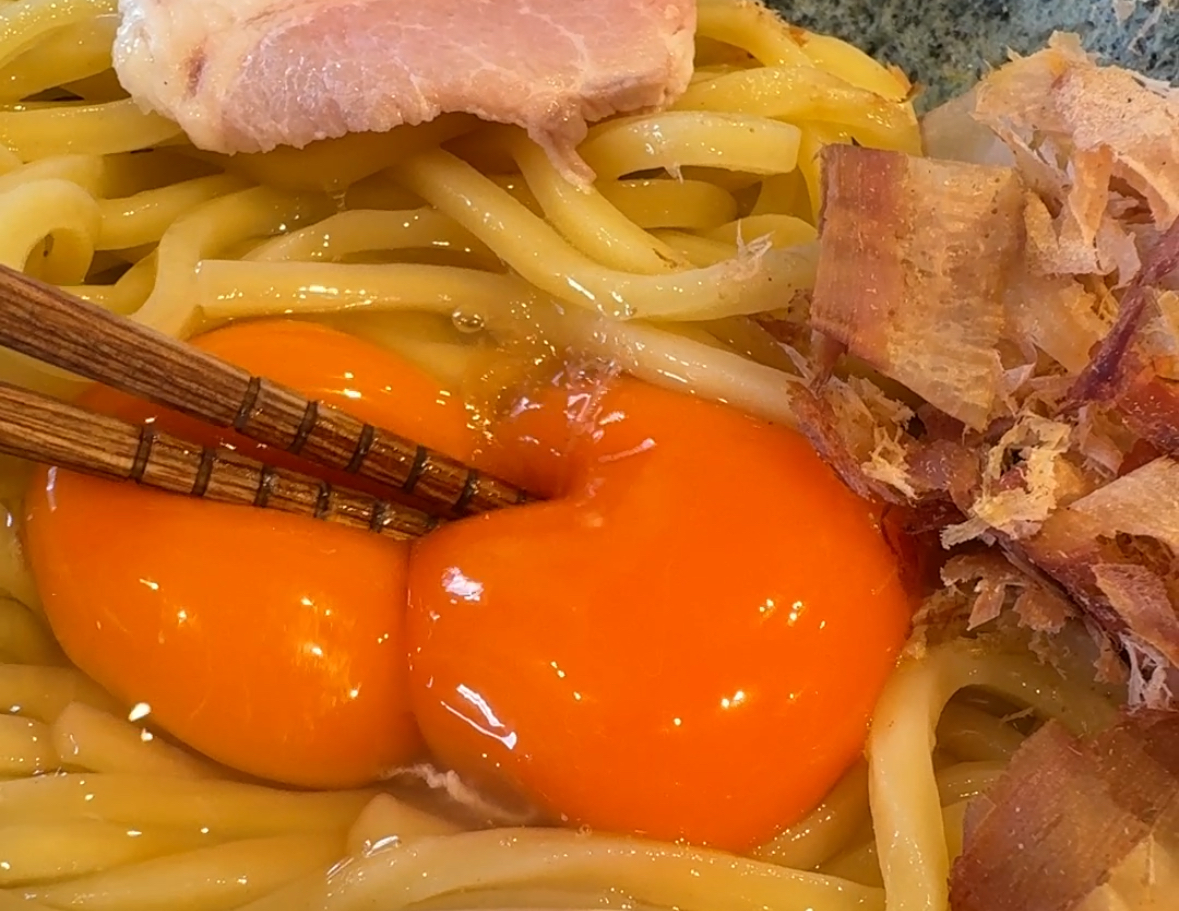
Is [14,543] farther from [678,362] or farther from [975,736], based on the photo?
[975,736]

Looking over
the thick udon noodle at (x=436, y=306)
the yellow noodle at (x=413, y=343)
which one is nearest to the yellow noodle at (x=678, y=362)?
the thick udon noodle at (x=436, y=306)

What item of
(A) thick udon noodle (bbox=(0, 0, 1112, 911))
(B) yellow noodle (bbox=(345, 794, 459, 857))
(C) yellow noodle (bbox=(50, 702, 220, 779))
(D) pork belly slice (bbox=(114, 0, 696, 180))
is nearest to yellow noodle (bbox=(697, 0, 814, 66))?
(A) thick udon noodle (bbox=(0, 0, 1112, 911))

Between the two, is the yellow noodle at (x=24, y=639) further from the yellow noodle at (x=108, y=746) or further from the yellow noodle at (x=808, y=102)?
the yellow noodle at (x=808, y=102)

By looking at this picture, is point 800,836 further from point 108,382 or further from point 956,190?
point 108,382

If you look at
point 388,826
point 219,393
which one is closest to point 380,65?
point 219,393

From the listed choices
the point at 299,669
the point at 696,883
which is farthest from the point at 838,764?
the point at 299,669

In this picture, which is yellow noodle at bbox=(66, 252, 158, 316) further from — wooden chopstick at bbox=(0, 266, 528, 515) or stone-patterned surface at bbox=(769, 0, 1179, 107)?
stone-patterned surface at bbox=(769, 0, 1179, 107)

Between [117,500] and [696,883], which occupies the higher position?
[117,500]
